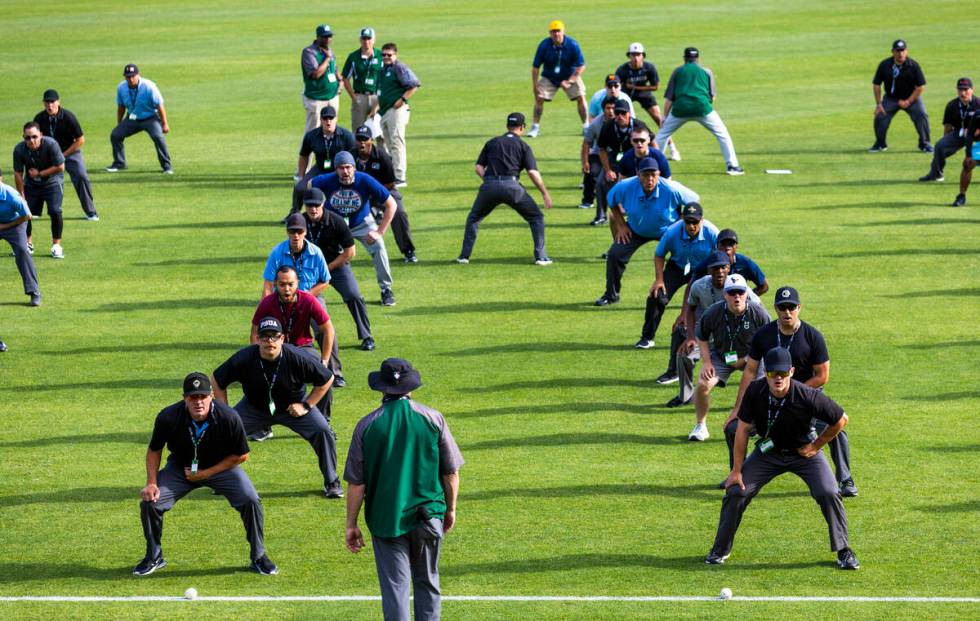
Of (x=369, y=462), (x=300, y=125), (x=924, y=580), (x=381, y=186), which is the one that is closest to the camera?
(x=369, y=462)

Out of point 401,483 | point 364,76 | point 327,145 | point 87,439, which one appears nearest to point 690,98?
point 364,76

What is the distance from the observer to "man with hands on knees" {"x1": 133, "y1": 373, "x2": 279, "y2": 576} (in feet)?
38.0

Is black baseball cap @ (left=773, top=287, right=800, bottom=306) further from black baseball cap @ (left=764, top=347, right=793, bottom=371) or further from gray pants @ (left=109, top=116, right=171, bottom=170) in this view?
gray pants @ (left=109, top=116, right=171, bottom=170)

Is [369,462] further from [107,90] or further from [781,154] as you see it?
[107,90]

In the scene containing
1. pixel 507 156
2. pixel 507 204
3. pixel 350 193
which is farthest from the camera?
pixel 507 204

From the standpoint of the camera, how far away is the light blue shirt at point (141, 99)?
2777cm

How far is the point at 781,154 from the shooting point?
30234mm

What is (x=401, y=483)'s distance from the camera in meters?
9.88

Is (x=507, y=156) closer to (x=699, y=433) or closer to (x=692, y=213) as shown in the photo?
(x=692, y=213)

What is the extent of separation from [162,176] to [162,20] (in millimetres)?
28911

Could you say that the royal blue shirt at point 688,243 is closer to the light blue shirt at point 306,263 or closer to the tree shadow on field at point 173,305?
the light blue shirt at point 306,263

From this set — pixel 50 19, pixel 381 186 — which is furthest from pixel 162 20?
pixel 381 186

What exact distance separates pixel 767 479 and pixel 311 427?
402cm

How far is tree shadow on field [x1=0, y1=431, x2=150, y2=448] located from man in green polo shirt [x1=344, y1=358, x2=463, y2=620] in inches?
224
